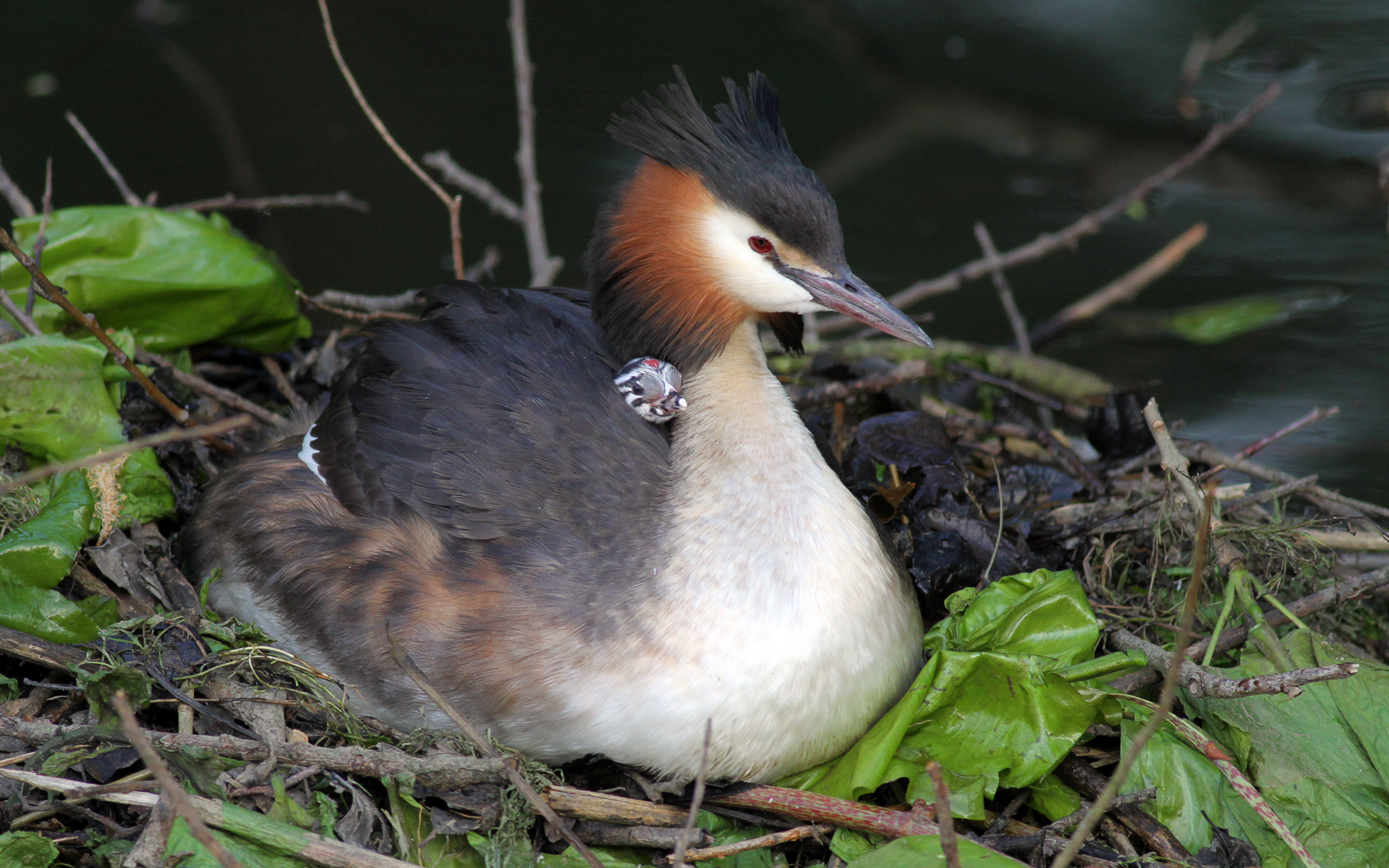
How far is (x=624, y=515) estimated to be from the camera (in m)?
2.85

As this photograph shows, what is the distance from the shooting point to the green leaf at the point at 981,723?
2.72 m

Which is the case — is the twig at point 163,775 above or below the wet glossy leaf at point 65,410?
above

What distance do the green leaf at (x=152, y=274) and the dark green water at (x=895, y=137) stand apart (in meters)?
2.03

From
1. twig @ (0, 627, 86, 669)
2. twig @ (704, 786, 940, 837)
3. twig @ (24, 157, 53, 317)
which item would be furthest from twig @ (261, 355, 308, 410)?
twig @ (704, 786, 940, 837)

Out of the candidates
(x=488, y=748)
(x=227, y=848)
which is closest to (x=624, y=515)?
(x=488, y=748)

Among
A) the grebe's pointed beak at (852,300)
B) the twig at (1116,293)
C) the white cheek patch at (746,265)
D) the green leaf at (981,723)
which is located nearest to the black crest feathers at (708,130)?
the white cheek patch at (746,265)

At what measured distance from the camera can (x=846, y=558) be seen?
2.85m

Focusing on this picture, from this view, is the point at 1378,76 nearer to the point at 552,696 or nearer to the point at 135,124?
the point at 552,696

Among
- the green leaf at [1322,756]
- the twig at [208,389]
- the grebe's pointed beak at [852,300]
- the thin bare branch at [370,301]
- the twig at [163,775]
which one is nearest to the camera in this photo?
the twig at [163,775]

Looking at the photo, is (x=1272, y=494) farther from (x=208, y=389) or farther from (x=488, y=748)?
(x=208, y=389)

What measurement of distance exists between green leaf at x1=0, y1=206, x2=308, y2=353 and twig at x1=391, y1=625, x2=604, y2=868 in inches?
63.0

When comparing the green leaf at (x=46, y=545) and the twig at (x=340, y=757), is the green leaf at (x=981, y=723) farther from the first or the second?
the green leaf at (x=46, y=545)

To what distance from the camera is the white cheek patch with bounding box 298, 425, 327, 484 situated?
320 cm

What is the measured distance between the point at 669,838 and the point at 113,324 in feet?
7.99
